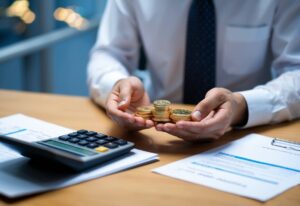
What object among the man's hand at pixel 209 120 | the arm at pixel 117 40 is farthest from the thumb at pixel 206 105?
the arm at pixel 117 40

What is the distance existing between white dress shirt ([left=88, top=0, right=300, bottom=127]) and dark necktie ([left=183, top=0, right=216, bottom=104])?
2.9 inches

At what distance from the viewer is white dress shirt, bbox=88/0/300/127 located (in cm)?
123

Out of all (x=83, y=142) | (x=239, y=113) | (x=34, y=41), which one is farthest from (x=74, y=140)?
(x=34, y=41)

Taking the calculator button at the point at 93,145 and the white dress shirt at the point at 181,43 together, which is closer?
the calculator button at the point at 93,145

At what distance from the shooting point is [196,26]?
4.04 feet

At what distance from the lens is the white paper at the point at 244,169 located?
0.66m

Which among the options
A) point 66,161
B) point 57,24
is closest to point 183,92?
point 66,161

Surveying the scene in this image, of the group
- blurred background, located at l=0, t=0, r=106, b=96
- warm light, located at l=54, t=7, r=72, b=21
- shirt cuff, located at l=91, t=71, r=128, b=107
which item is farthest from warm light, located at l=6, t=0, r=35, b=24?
shirt cuff, located at l=91, t=71, r=128, b=107

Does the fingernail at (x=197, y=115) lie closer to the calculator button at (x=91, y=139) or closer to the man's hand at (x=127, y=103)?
the man's hand at (x=127, y=103)

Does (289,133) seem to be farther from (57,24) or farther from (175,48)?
(57,24)

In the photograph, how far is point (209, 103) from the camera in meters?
0.83

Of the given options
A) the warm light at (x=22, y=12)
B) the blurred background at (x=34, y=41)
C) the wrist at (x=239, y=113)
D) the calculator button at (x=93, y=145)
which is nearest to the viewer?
the calculator button at (x=93, y=145)

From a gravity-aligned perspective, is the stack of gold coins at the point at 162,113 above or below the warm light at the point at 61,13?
below

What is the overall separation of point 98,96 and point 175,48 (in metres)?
0.34
